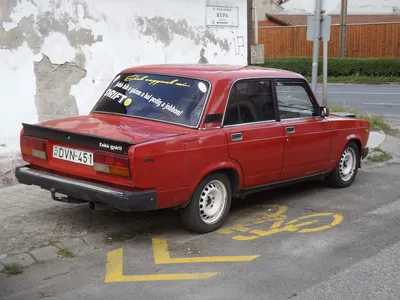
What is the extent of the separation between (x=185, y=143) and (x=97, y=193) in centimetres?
92

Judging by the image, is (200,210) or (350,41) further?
(350,41)

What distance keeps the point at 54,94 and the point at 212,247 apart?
147 inches

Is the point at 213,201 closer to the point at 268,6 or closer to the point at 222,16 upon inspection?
the point at 222,16

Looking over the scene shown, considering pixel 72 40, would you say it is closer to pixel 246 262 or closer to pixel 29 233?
pixel 29 233

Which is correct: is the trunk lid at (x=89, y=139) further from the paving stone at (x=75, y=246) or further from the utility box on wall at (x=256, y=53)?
the utility box on wall at (x=256, y=53)

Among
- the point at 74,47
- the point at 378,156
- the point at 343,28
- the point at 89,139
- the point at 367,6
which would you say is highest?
the point at 367,6

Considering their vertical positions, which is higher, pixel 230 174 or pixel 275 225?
pixel 230 174

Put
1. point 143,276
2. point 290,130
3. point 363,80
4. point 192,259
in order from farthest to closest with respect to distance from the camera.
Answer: point 363,80 → point 290,130 → point 192,259 → point 143,276

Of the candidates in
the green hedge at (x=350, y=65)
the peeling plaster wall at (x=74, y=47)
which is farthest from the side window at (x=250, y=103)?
the green hedge at (x=350, y=65)

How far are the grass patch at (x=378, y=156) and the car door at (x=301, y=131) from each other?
2838mm

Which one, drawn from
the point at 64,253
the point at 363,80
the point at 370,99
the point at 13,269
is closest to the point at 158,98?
the point at 64,253

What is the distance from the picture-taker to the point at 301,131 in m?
6.47

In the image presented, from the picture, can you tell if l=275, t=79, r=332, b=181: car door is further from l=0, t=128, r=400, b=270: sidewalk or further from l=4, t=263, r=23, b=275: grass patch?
l=4, t=263, r=23, b=275: grass patch

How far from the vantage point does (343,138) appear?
7254 mm
